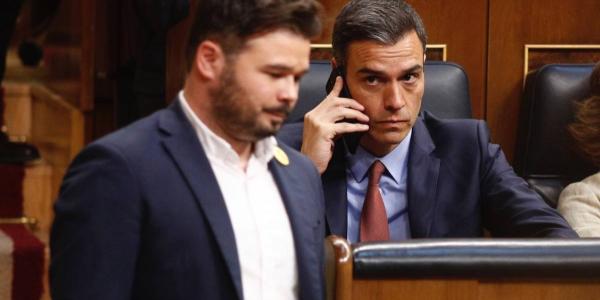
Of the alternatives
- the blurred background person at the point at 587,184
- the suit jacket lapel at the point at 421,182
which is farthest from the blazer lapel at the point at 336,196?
the blurred background person at the point at 587,184

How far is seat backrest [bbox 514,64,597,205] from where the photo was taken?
238 cm

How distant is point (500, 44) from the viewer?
264 centimetres

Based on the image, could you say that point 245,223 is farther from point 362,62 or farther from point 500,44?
point 500,44

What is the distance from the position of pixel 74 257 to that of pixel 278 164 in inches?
10.3

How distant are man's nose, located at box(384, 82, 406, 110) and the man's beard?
30.3 inches

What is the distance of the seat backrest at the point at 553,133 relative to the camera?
2.38 meters

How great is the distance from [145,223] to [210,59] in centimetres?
18

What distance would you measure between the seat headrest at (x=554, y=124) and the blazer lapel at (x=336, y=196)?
55 centimetres

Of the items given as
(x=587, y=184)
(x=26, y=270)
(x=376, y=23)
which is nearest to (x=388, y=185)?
(x=376, y=23)

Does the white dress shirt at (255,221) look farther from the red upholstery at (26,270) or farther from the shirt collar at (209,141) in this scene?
the red upholstery at (26,270)

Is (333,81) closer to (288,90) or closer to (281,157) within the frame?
(281,157)

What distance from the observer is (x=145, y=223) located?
116 cm

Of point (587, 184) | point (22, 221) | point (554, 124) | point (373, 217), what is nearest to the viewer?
point (373, 217)

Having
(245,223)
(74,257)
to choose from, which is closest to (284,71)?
(245,223)
